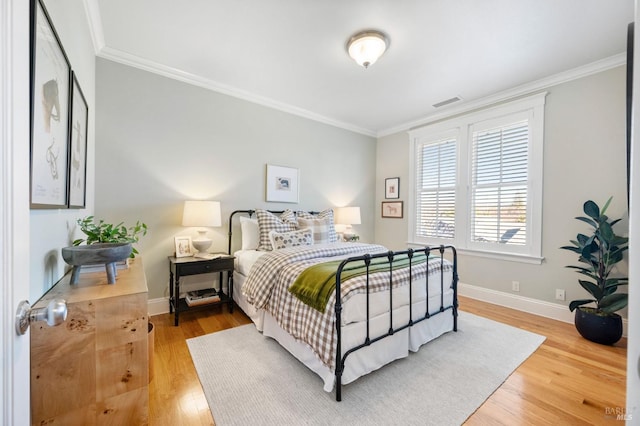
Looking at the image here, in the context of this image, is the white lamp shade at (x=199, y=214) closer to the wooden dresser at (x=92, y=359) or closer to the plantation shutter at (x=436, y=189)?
the wooden dresser at (x=92, y=359)

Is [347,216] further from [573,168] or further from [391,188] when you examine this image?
[573,168]

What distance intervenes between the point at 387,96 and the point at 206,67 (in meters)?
2.26

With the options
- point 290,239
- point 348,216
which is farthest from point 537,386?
point 348,216

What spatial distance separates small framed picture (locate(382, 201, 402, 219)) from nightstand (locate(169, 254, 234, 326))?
2975mm

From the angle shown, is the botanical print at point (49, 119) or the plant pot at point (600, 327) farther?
the plant pot at point (600, 327)

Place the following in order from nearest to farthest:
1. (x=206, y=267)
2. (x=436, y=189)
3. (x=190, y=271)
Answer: (x=190, y=271) < (x=206, y=267) < (x=436, y=189)

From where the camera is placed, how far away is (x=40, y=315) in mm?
603

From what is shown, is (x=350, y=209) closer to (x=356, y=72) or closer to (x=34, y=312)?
(x=356, y=72)

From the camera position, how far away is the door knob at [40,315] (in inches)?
23.1

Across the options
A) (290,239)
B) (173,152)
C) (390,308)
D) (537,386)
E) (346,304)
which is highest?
(173,152)

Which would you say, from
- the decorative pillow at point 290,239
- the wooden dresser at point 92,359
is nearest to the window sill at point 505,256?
the decorative pillow at point 290,239

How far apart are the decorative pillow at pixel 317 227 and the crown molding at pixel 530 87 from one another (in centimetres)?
246

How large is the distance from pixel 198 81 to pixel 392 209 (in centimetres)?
356

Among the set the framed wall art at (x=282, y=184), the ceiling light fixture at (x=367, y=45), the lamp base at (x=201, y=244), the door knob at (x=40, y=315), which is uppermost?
the ceiling light fixture at (x=367, y=45)
